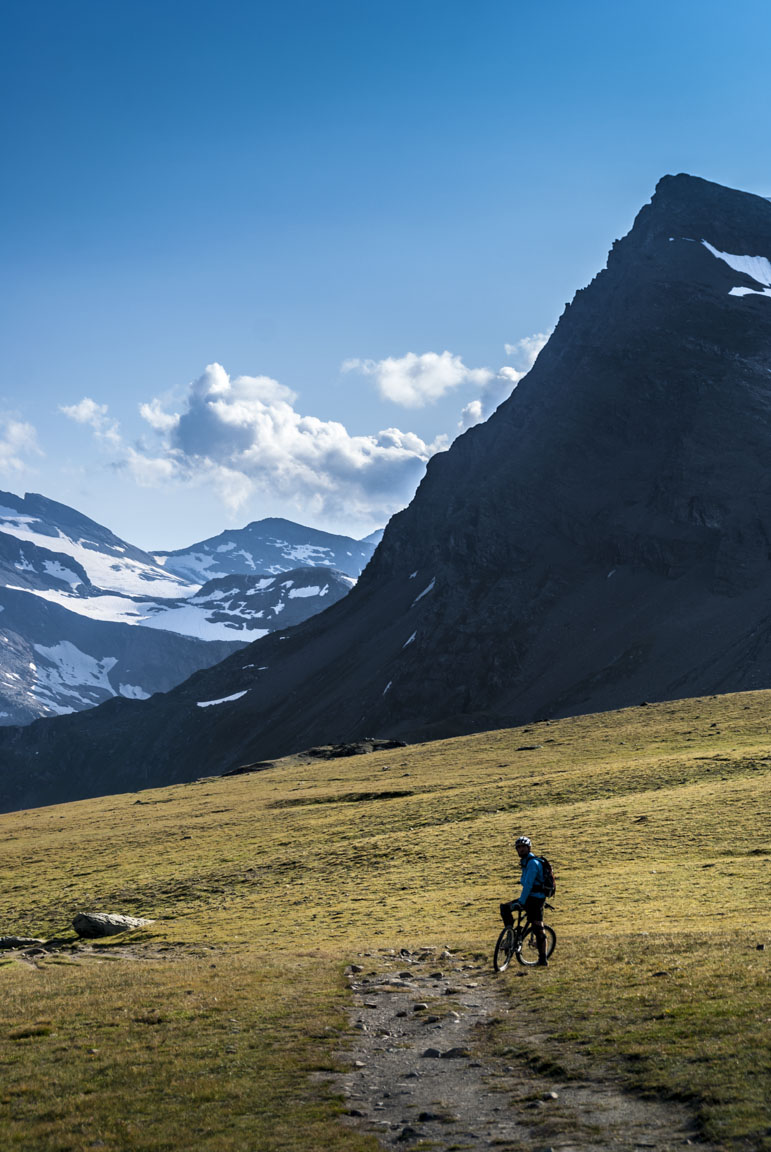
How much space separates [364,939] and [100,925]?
50.4 feet

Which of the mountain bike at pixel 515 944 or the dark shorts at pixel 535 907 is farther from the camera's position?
the mountain bike at pixel 515 944

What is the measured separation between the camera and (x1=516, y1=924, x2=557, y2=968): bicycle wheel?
27.5 metres

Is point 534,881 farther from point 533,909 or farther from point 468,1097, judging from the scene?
point 468,1097

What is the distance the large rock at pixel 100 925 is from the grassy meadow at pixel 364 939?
2.85ft

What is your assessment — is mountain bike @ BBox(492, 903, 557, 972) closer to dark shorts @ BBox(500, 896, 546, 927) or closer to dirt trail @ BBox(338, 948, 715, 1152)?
dark shorts @ BBox(500, 896, 546, 927)

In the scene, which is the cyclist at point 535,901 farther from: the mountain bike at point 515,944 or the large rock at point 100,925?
the large rock at point 100,925

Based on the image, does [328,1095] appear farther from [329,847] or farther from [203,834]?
[203,834]

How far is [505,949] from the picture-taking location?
27.4 metres

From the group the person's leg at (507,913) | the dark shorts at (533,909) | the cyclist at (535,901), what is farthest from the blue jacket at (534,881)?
the person's leg at (507,913)

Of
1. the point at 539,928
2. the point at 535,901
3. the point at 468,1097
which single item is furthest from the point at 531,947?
the point at 468,1097

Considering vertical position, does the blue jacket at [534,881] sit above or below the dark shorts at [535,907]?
above

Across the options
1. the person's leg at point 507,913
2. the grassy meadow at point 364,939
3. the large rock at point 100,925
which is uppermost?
the person's leg at point 507,913

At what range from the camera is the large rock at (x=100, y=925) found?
44844mm

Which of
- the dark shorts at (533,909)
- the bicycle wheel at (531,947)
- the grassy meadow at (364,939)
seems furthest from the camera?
the bicycle wheel at (531,947)
